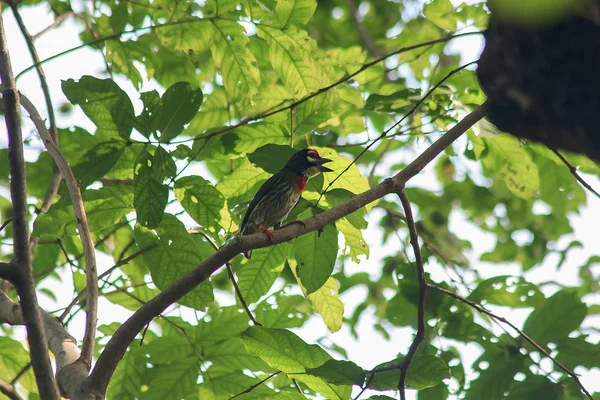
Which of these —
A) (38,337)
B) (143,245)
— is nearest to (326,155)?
(143,245)

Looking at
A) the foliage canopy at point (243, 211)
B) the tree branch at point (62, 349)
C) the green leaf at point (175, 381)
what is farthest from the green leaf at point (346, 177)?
the tree branch at point (62, 349)

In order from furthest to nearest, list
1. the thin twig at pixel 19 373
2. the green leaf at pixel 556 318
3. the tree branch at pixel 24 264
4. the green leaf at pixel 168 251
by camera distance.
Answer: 1. the green leaf at pixel 556 318
2. the thin twig at pixel 19 373
3. the green leaf at pixel 168 251
4. the tree branch at pixel 24 264

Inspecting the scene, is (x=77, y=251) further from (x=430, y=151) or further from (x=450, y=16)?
(x=450, y=16)

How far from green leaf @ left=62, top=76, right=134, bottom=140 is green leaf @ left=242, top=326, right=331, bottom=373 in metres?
1.38

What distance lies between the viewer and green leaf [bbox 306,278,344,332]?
13.8 ft

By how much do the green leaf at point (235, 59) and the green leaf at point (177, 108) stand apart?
82cm

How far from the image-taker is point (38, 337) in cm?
292

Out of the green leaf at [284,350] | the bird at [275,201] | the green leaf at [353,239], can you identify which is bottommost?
the green leaf at [284,350]

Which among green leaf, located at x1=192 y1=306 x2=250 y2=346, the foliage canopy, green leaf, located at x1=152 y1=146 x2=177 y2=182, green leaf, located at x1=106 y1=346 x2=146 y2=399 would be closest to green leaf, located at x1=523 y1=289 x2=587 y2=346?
the foliage canopy

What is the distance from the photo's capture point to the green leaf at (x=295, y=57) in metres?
4.43

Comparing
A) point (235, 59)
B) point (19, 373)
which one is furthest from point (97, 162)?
point (19, 373)

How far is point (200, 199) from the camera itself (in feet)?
12.4

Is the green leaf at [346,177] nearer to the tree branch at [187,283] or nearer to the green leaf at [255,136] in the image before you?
the green leaf at [255,136]

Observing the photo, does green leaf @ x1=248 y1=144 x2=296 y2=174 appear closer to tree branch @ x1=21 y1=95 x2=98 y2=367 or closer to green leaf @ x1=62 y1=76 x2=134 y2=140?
green leaf @ x1=62 y1=76 x2=134 y2=140
